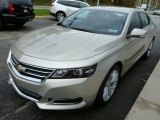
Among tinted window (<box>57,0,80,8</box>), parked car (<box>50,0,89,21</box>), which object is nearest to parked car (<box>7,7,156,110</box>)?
parked car (<box>50,0,89,21</box>)

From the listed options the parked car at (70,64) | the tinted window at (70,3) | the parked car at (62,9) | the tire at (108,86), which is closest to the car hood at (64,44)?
the parked car at (70,64)

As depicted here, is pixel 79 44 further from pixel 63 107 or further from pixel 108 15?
pixel 108 15

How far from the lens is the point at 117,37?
173 inches

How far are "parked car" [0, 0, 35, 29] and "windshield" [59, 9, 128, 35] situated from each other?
556 cm

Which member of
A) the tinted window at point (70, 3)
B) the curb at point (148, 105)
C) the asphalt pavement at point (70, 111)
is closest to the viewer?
the asphalt pavement at point (70, 111)

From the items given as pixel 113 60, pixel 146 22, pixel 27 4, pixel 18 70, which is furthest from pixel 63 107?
pixel 27 4

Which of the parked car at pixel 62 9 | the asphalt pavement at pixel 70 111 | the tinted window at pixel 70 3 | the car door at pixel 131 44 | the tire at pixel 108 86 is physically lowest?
the parked car at pixel 62 9

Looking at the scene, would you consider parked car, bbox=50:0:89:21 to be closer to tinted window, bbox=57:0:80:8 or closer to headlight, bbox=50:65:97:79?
tinted window, bbox=57:0:80:8

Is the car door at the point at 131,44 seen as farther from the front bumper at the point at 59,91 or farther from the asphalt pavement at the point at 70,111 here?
the front bumper at the point at 59,91

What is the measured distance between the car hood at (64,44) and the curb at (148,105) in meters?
1.09

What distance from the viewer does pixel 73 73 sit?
333cm

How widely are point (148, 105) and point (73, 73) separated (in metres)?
1.68

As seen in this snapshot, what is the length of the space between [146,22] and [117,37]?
2.65 m

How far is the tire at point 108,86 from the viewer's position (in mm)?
3781
